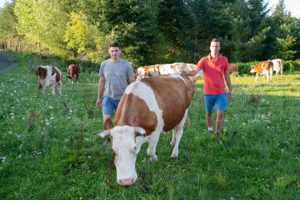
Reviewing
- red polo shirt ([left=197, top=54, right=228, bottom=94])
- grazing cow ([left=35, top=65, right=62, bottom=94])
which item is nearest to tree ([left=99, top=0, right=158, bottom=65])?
grazing cow ([left=35, top=65, right=62, bottom=94])

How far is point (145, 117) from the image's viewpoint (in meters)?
5.96

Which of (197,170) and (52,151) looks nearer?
(197,170)

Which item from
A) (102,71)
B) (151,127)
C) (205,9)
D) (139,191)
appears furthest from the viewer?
(205,9)

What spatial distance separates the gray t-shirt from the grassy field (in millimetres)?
1098

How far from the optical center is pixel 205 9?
41.2m

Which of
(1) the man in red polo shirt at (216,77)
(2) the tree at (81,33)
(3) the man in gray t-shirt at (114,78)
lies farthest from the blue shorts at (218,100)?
(2) the tree at (81,33)

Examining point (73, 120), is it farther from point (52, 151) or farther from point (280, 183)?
point (280, 183)

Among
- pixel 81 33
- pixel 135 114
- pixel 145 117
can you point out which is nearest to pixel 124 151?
pixel 135 114

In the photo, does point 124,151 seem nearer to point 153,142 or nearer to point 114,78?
point 153,142

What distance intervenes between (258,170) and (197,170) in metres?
1.09

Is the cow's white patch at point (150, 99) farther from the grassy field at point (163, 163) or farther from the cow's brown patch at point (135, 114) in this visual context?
the grassy field at point (163, 163)

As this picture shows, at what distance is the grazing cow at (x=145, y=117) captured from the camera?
4.91 metres

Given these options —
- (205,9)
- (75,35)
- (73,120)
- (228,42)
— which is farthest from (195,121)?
(205,9)

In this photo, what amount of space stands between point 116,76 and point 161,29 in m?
36.5
